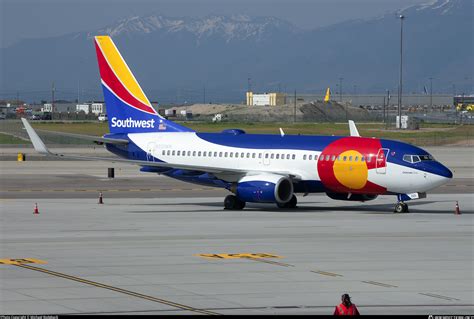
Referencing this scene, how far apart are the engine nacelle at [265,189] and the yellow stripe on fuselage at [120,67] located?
10.7 m

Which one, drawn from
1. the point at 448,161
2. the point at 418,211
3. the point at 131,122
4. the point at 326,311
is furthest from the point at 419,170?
the point at 448,161

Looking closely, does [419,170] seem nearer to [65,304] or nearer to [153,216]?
[153,216]

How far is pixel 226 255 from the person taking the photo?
40094 millimetres

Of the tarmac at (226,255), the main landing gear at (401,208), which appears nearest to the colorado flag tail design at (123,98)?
the tarmac at (226,255)

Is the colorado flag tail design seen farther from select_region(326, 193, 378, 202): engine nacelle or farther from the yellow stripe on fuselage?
select_region(326, 193, 378, 202): engine nacelle

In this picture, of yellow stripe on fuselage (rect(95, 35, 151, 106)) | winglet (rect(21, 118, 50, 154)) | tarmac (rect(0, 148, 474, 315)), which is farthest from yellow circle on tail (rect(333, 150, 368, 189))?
winglet (rect(21, 118, 50, 154))

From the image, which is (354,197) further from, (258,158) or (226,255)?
(226,255)

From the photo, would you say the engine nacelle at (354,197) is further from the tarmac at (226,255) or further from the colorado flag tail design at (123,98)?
the colorado flag tail design at (123,98)

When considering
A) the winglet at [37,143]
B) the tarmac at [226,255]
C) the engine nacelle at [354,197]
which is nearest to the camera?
the tarmac at [226,255]

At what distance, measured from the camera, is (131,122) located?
65375 millimetres

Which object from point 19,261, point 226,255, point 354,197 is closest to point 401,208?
point 354,197

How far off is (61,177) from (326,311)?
55127 mm

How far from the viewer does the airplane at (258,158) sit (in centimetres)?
5578

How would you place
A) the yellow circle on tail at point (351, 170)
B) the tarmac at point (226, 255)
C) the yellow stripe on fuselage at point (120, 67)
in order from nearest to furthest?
1. the tarmac at point (226, 255)
2. the yellow circle on tail at point (351, 170)
3. the yellow stripe on fuselage at point (120, 67)
